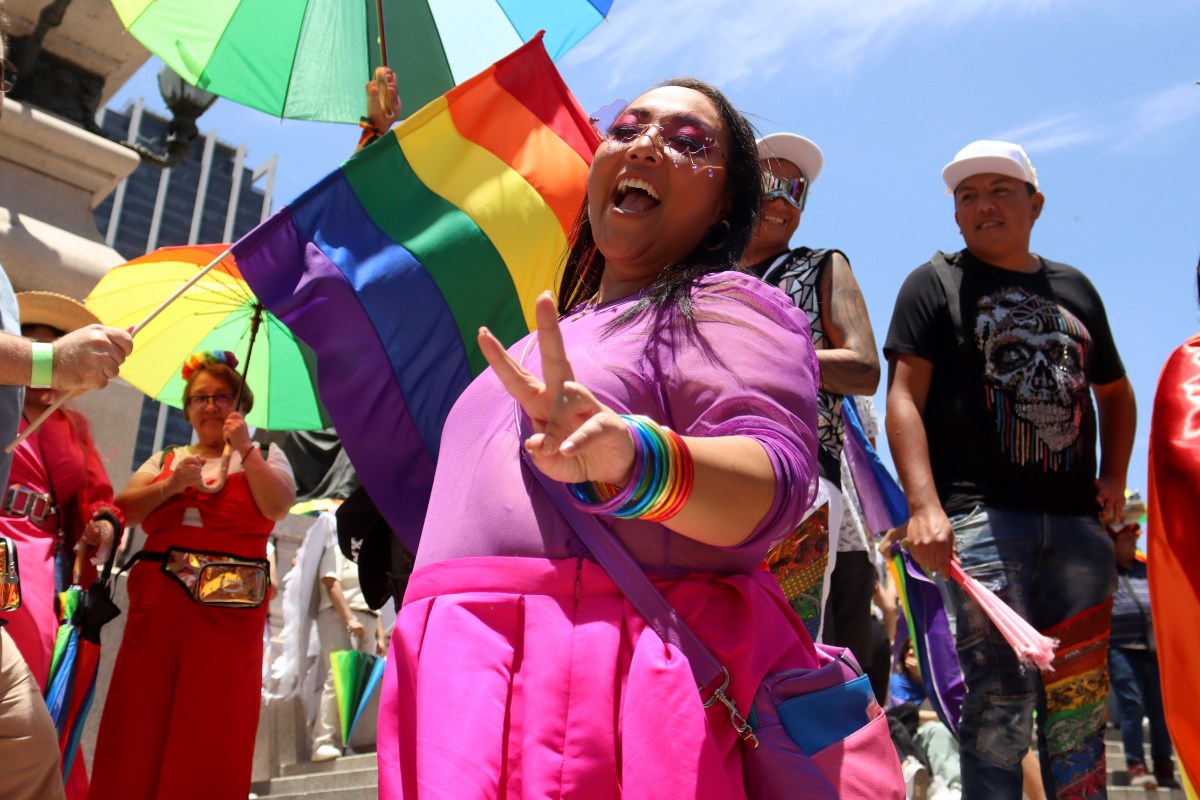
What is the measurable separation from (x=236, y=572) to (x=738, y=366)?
3.65m

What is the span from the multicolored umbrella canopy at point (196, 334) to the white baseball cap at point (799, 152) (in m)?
2.61

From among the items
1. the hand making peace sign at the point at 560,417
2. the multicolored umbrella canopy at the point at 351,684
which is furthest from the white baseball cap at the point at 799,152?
the multicolored umbrella canopy at the point at 351,684

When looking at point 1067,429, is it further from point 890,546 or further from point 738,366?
point 738,366

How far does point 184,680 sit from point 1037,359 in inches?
135

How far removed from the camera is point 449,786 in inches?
70.7

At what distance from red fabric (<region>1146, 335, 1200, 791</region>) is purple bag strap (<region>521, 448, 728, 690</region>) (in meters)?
1.64

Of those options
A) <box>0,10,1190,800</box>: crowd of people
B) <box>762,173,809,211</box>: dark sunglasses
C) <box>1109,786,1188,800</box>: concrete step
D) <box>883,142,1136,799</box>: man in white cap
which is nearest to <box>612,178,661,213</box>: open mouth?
<box>0,10,1190,800</box>: crowd of people

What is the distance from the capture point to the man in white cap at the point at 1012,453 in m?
3.92

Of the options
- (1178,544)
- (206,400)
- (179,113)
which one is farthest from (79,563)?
(179,113)

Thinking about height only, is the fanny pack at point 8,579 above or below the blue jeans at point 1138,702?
above

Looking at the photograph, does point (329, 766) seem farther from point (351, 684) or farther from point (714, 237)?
point (714, 237)

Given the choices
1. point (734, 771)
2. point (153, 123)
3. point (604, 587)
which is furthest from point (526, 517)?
point (153, 123)

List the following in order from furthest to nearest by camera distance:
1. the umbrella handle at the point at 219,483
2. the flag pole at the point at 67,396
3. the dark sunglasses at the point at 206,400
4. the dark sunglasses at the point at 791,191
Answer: the dark sunglasses at the point at 206,400 < the umbrella handle at the point at 219,483 < the dark sunglasses at the point at 791,191 < the flag pole at the point at 67,396

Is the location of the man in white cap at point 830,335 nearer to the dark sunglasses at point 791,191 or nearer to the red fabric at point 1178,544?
the dark sunglasses at point 791,191
